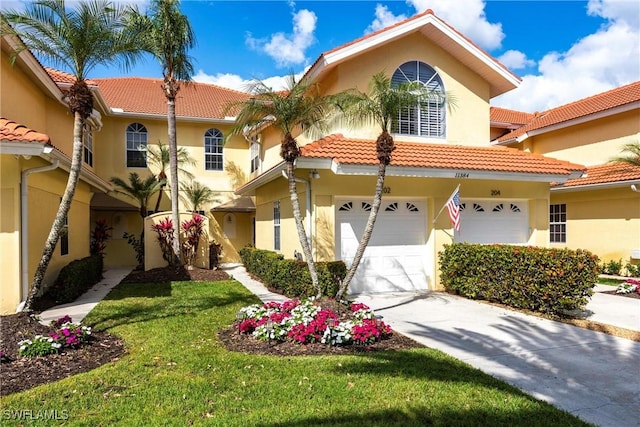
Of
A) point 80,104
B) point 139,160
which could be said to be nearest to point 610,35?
point 80,104

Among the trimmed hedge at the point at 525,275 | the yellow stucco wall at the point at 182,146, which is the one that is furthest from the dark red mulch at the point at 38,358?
the yellow stucco wall at the point at 182,146

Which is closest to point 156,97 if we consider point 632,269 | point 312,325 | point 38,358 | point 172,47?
point 172,47

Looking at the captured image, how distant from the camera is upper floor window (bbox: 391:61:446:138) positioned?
42.4ft

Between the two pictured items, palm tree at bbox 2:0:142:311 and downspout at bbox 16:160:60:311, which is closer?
palm tree at bbox 2:0:142:311

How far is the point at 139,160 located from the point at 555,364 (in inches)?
777

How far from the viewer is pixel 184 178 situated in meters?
21.1

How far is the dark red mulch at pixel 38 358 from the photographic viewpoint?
5.15 metres

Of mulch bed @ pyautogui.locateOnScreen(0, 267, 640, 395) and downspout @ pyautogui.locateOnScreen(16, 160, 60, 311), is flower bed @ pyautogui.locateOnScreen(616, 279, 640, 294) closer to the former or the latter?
mulch bed @ pyautogui.locateOnScreen(0, 267, 640, 395)

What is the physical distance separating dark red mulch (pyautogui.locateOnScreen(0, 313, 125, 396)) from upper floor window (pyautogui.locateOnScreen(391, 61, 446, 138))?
9840 millimetres

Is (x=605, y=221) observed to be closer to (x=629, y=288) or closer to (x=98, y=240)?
(x=629, y=288)

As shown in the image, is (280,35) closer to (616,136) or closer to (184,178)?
(184,178)

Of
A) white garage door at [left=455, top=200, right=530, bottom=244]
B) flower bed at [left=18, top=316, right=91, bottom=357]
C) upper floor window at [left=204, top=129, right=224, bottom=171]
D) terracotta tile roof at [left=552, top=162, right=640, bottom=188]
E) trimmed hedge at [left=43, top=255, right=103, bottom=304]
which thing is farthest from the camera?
upper floor window at [left=204, top=129, right=224, bottom=171]

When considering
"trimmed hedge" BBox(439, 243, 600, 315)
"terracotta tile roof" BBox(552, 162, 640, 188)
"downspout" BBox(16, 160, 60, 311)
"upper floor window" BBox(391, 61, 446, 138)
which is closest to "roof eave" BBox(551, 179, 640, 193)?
"terracotta tile roof" BBox(552, 162, 640, 188)

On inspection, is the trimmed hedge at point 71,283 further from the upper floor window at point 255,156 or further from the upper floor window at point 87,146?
the upper floor window at point 255,156
